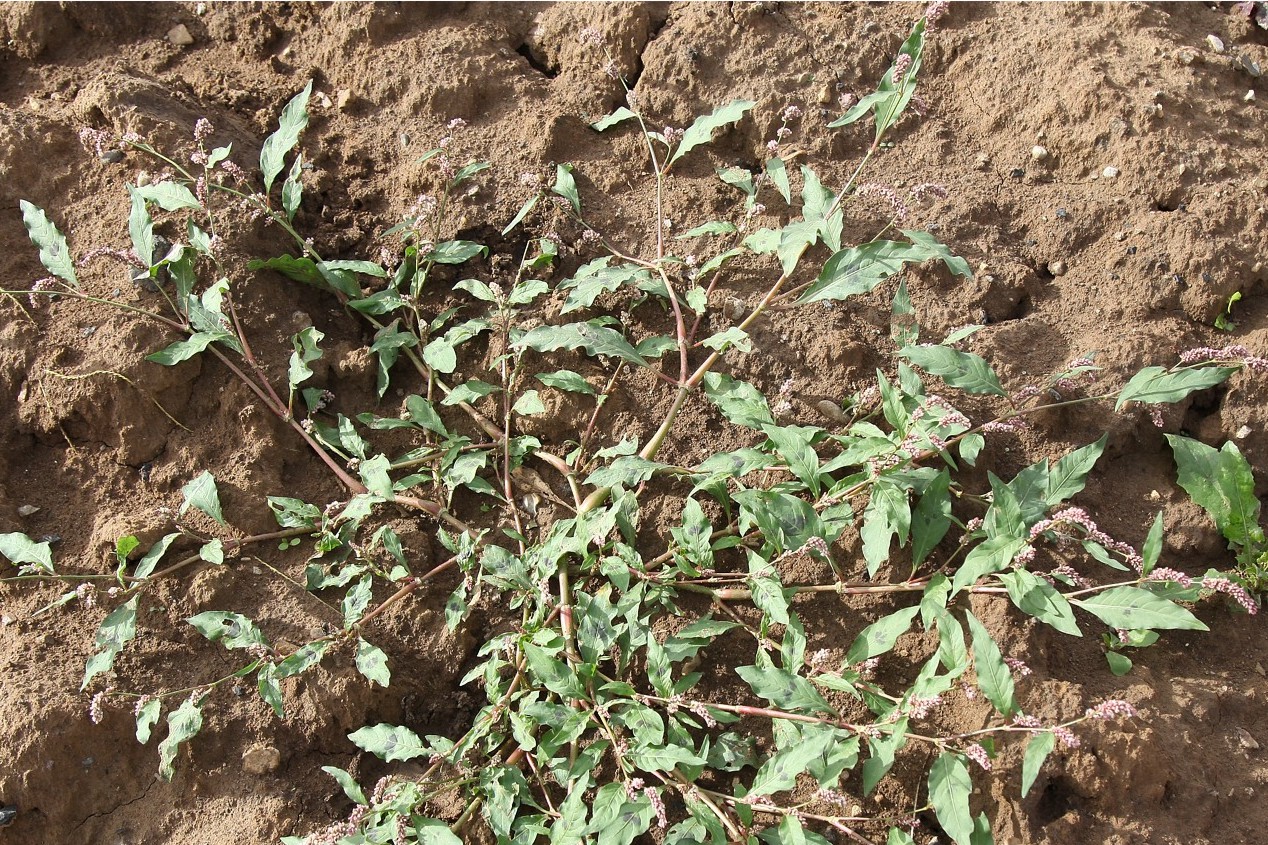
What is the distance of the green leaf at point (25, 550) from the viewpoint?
2.96 metres

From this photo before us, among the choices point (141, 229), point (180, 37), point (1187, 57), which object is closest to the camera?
point (141, 229)

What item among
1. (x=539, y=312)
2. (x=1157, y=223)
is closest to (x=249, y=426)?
(x=539, y=312)

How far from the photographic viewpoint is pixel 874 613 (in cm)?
294

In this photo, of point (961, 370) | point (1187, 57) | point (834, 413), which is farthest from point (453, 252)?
point (1187, 57)

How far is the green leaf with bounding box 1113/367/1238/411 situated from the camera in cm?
279

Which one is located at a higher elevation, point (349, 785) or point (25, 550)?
point (25, 550)

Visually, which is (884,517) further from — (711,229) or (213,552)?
(213,552)

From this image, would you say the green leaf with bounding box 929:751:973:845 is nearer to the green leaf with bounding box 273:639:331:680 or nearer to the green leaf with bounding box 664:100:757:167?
the green leaf with bounding box 273:639:331:680

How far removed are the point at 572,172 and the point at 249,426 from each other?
1406 millimetres

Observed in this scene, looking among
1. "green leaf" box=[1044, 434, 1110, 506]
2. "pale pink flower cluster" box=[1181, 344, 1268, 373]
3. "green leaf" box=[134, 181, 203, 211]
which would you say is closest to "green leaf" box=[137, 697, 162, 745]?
"green leaf" box=[134, 181, 203, 211]

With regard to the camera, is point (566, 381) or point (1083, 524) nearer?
point (1083, 524)

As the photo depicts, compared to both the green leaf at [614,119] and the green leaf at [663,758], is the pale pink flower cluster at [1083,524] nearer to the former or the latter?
the green leaf at [663,758]

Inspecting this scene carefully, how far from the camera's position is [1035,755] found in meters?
2.34

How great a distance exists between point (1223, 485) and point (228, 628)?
2818 mm
